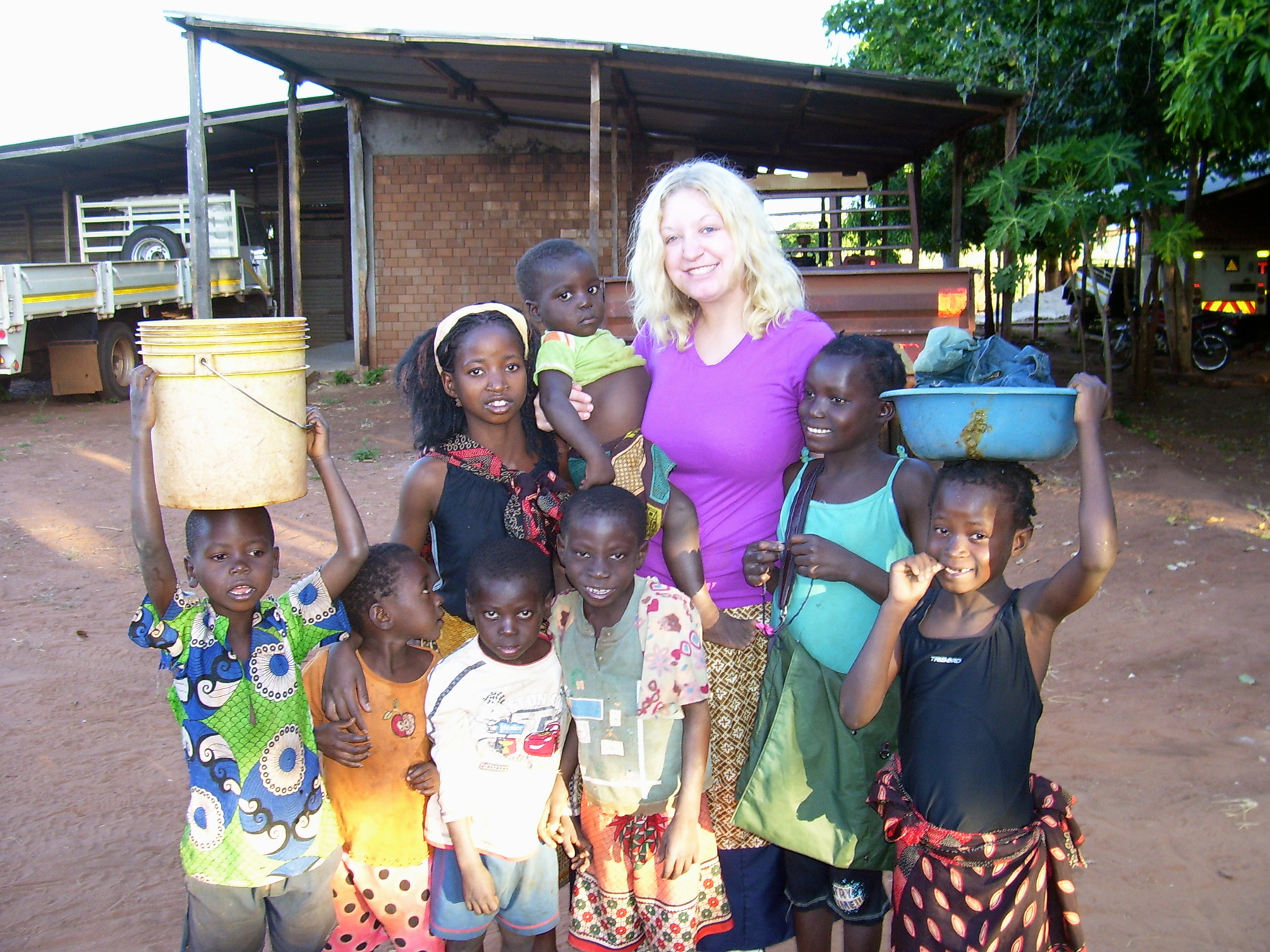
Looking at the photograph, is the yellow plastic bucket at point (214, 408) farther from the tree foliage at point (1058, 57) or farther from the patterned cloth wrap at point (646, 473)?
the tree foliage at point (1058, 57)

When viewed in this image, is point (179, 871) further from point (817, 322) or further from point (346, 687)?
point (817, 322)

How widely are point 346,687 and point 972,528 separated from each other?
141cm

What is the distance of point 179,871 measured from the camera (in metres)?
3.20

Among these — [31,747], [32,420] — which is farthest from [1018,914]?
[32,420]

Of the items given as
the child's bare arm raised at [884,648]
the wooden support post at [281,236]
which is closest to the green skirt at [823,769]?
the child's bare arm raised at [884,648]

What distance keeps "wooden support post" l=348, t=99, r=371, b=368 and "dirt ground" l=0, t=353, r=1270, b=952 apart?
13.6ft

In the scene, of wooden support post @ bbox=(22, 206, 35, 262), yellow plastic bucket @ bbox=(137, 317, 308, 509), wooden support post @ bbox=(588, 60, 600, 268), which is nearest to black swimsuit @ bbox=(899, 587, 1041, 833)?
yellow plastic bucket @ bbox=(137, 317, 308, 509)

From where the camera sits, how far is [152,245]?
13.9m

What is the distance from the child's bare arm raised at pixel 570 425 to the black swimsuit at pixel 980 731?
854 millimetres

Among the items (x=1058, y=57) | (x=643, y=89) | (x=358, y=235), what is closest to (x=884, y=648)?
(x=643, y=89)

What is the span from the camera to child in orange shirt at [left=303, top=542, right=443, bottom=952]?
7.33 ft

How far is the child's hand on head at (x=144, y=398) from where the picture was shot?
194 centimetres

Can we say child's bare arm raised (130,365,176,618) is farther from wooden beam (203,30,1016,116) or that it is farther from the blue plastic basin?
wooden beam (203,30,1016,116)

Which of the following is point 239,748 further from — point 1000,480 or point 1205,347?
point 1205,347
